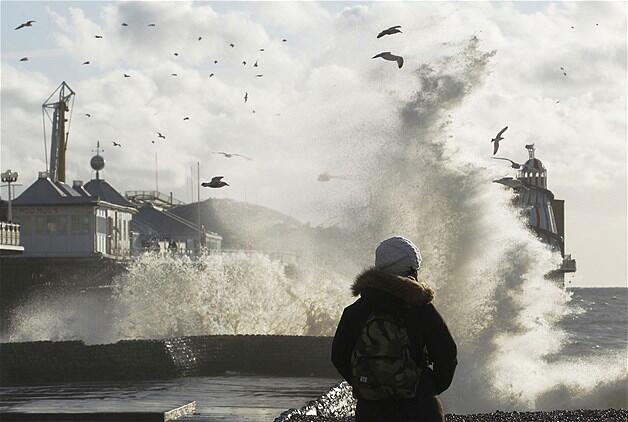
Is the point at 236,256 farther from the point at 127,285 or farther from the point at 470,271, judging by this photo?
the point at 470,271

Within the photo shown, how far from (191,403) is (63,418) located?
70.0 inches

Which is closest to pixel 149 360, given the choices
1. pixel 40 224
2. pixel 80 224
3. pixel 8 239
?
pixel 8 239

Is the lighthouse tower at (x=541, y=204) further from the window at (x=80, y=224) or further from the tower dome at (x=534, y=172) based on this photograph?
the window at (x=80, y=224)

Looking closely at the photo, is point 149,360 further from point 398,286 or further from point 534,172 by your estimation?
point 534,172

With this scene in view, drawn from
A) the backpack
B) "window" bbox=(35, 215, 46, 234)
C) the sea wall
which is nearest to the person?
the backpack

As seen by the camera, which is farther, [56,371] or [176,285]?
[176,285]

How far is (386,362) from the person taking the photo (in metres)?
4.89

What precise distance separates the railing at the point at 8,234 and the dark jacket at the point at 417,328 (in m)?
39.7

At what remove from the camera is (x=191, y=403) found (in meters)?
15.6

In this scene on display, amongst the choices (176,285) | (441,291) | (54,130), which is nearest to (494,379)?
(441,291)

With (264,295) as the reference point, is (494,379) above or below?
below

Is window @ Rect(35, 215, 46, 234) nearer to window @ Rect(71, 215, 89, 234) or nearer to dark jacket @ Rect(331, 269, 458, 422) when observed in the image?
window @ Rect(71, 215, 89, 234)

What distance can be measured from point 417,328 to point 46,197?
52196 millimetres

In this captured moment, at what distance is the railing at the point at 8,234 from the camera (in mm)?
43562
